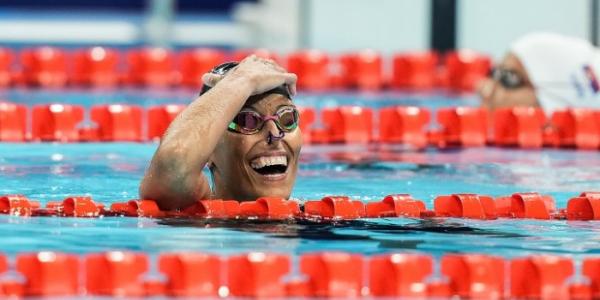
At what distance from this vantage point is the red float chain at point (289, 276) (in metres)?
4.20

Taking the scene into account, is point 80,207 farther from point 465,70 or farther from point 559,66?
point 465,70

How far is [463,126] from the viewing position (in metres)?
8.12

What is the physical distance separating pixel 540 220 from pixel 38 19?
25.6 feet

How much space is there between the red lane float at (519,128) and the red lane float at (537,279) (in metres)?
3.74

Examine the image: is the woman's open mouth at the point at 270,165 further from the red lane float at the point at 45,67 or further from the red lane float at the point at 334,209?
the red lane float at the point at 45,67

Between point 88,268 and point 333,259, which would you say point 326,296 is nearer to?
point 333,259

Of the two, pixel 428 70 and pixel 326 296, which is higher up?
pixel 428 70

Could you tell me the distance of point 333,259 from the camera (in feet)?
13.9

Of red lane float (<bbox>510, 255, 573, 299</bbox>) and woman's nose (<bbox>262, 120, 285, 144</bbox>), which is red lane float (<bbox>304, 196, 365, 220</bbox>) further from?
red lane float (<bbox>510, 255, 573, 299</bbox>)

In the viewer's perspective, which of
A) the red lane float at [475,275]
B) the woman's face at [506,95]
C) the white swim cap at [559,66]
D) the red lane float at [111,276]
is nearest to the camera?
the red lane float at [111,276]

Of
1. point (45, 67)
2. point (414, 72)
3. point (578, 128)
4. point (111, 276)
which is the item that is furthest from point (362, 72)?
point (111, 276)

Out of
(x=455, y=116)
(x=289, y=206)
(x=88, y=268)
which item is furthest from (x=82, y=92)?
(x=88, y=268)

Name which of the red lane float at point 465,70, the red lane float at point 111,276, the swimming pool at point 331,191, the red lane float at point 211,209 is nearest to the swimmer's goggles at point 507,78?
the swimming pool at point 331,191

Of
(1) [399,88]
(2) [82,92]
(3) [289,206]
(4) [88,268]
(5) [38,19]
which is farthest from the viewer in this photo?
(5) [38,19]
